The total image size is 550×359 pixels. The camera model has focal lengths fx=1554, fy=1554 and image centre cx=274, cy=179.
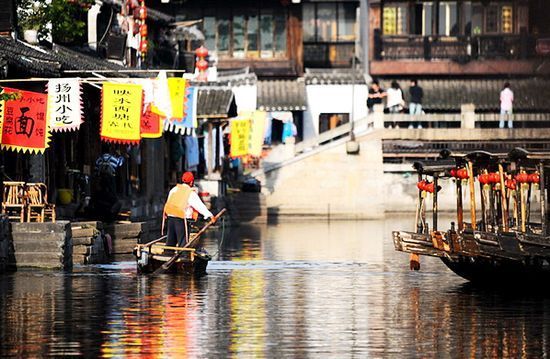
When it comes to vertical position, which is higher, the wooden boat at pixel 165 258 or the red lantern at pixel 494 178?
the red lantern at pixel 494 178

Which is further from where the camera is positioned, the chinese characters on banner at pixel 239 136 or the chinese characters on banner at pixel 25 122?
the chinese characters on banner at pixel 239 136

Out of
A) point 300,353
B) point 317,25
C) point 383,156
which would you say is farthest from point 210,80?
point 300,353

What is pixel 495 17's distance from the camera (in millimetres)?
73188

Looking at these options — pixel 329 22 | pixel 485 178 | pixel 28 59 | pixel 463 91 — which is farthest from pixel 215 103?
pixel 485 178

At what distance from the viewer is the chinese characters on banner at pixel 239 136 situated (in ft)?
197

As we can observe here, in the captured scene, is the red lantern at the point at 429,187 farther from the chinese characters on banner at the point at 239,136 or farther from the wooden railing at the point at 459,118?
the wooden railing at the point at 459,118

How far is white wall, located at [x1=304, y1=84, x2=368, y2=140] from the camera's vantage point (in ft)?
239

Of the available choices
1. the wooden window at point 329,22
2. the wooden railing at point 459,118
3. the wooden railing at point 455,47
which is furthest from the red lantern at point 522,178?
the wooden window at point 329,22

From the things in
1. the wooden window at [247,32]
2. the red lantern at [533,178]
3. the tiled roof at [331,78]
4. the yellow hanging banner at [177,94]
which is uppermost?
the wooden window at [247,32]

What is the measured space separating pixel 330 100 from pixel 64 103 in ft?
132

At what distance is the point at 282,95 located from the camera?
72.2 m

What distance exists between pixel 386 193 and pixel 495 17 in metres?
12.0

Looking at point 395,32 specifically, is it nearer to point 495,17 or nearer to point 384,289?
point 495,17

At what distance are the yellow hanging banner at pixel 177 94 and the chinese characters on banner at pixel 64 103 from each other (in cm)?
338
